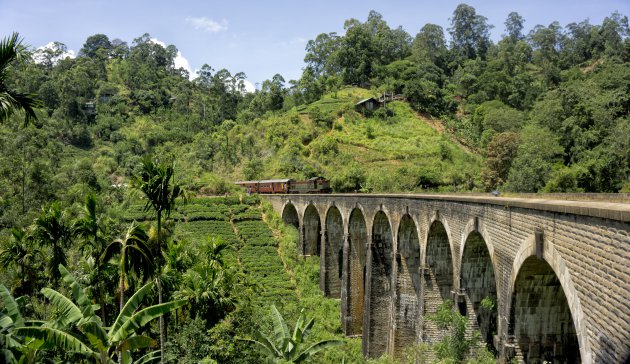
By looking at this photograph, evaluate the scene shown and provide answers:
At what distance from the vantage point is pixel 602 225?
776cm

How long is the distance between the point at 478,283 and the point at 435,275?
3092 millimetres

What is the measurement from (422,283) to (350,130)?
48634 mm

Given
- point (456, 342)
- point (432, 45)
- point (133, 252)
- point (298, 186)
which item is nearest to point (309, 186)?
point (298, 186)

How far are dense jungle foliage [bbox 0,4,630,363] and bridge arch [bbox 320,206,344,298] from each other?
4.66ft

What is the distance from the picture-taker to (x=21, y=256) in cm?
1833

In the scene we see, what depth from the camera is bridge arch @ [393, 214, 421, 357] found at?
21234mm

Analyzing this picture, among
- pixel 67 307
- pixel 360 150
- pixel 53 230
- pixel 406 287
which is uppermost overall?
pixel 360 150

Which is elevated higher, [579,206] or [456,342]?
[579,206]

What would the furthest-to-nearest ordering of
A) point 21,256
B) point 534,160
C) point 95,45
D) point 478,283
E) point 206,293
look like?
point 95,45, point 534,160, point 21,256, point 206,293, point 478,283

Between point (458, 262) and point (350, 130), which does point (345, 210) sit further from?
point (350, 130)

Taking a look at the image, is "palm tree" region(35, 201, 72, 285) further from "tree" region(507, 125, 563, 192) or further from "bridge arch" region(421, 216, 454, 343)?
"tree" region(507, 125, 563, 192)

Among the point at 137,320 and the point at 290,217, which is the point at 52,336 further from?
the point at 290,217

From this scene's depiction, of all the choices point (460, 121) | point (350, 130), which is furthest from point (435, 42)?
point (350, 130)

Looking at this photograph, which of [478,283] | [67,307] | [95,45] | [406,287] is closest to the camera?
[67,307]
